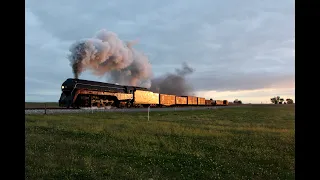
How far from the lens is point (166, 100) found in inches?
2613

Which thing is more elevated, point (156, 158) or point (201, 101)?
point (201, 101)

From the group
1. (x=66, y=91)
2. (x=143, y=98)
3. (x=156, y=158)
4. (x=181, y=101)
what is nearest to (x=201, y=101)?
(x=181, y=101)

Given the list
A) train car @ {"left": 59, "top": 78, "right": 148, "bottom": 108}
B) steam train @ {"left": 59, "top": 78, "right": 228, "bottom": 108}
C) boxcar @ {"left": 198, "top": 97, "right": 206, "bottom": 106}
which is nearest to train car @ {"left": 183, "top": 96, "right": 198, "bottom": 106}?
boxcar @ {"left": 198, "top": 97, "right": 206, "bottom": 106}

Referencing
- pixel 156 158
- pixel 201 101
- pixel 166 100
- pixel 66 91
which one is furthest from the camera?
pixel 201 101

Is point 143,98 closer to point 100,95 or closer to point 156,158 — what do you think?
point 100,95

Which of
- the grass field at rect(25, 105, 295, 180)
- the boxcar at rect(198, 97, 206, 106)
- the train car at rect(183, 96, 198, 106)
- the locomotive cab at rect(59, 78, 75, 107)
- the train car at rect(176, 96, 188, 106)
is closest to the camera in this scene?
the grass field at rect(25, 105, 295, 180)

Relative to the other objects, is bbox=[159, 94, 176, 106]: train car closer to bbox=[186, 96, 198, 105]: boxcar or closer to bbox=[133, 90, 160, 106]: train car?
bbox=[133, 90, 160, 106]: train car

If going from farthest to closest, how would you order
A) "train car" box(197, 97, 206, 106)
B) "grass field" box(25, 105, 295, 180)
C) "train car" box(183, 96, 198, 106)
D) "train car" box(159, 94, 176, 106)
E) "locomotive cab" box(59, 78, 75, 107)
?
1. "train car" box(197, 97, 206, 106)
2. "train car" box(183, 96, 198, 106)
3. "train car" box(159, 94, 176, 106)
4. "locomotive cab" box(59, 78, 75, 107)
5. "grass field" box(25, 105, 295, 180)

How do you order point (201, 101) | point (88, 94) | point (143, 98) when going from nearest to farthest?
point (88, 94), point (143, 98), point (201, 101)

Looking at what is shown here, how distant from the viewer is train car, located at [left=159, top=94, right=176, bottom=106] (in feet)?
210
